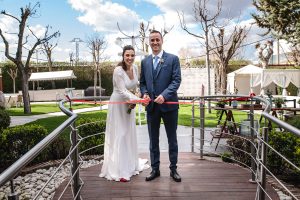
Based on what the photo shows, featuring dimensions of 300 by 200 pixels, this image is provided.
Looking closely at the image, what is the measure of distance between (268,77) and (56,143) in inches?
527

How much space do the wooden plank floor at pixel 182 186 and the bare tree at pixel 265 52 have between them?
65.5 ft

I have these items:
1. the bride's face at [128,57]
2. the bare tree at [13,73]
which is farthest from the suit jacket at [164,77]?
the bare tree at [13,73]

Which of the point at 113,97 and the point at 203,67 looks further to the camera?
the point at 203,67

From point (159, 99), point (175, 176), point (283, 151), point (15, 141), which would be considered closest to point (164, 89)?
point (159, 99)

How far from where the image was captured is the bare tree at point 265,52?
23453 millimetres

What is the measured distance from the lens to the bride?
454 cm

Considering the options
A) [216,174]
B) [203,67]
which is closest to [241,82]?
[203,67]

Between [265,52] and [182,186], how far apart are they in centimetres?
2143

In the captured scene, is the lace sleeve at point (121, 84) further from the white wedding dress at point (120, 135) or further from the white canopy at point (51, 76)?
the white canopy at point (51, 76)

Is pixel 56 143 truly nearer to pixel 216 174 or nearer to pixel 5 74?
pixel 216 174

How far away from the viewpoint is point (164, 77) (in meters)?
4.22

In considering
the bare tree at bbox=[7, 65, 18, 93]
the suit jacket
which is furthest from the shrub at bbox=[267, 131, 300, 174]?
the bare tree at bbox=[7, 65, 18, 93]

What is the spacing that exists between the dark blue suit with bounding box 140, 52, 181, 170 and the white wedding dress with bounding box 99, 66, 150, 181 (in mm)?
314

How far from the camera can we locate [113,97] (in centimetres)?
475
